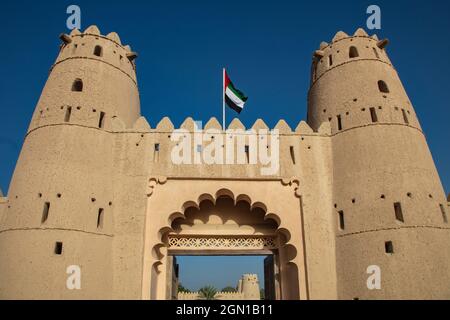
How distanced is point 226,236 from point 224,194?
1.90 metres

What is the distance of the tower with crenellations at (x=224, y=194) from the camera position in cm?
1216

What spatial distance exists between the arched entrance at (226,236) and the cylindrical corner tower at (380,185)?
2.74m

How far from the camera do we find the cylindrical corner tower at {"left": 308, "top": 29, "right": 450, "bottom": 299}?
12070 millimetres

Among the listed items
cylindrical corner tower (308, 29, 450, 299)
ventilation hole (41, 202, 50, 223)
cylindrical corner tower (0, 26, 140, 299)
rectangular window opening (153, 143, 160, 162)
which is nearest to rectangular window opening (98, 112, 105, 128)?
cylindrical corner tower (0, 26, 140, 299)

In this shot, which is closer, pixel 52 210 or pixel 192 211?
pixel 52 210

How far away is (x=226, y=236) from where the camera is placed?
1539cm

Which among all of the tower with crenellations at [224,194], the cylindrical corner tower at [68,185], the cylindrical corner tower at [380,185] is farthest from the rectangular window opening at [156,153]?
the cylindrical corner tower at [380,185]

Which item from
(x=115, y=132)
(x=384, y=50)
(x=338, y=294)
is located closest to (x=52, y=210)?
(x=115, y=132)

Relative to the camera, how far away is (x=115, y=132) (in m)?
14.9

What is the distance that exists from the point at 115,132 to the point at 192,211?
449 cm

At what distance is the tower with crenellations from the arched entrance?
0.06m

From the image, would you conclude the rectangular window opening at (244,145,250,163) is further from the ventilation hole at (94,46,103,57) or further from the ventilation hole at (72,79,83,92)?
the ventilation hole at (94,46,103,57)

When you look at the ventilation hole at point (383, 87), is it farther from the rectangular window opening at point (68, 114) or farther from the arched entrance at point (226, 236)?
the rectangular window opening at point (68, 114)
